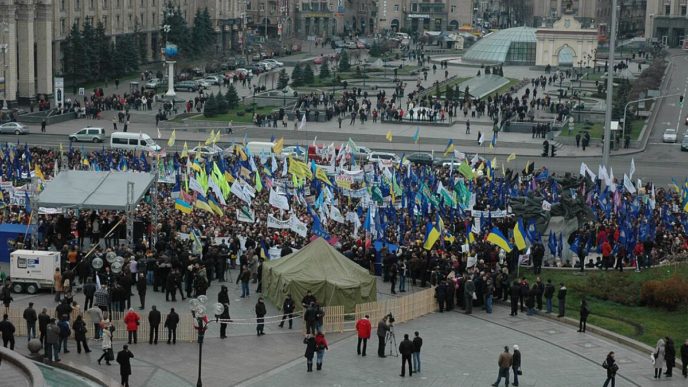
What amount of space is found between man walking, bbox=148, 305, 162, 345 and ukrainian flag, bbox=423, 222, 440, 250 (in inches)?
353

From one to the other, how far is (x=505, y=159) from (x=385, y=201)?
808 inches

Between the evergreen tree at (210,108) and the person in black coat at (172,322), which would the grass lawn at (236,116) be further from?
the person in black coat at (172,322)

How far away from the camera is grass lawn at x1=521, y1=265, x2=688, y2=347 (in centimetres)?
3181

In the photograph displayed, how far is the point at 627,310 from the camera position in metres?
33.8

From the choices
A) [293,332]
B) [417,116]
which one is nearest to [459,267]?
[293,332]

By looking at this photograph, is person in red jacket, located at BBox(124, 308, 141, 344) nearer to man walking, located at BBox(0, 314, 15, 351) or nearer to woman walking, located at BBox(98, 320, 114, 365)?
woman walking, located at BBox(98, 320, 114, 365)

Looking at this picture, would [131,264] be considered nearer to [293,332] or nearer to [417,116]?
[293,332]

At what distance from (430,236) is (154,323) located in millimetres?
9163

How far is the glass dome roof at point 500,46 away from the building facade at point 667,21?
3694cm

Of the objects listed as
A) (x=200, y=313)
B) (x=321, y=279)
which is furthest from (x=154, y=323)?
(x=321, y=279)

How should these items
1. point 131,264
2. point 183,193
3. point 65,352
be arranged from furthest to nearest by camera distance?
point 183,193 < point 131,264 < point 65,352

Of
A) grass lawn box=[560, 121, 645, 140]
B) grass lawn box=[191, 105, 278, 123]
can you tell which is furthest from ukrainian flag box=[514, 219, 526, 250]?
grass lawn box=[191, 105, 278, 123]

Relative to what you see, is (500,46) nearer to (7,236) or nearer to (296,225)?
(296,225)

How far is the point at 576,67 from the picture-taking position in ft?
372
